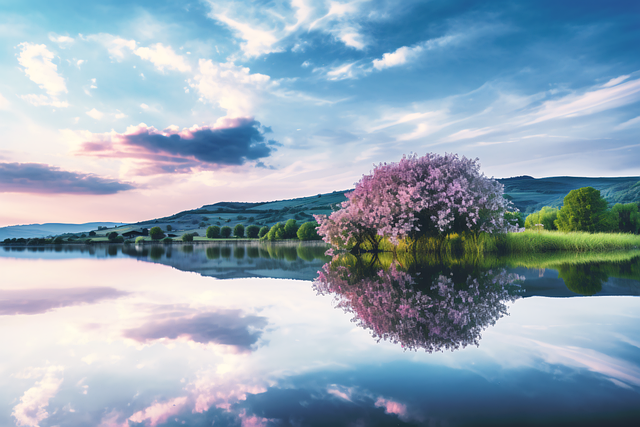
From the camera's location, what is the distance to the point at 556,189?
104m

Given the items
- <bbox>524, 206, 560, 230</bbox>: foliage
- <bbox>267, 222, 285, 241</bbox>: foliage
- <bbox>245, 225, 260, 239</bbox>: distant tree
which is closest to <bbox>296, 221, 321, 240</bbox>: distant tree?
<bbox>267, 222, 285, 241</bbox>: foliage

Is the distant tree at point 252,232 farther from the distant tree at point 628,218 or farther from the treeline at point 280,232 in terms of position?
the distant tree at point 628,218

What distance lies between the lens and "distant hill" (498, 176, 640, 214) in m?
77.2

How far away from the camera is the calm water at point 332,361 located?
91.4 inches

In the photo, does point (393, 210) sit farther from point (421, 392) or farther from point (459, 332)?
point (421, 392)

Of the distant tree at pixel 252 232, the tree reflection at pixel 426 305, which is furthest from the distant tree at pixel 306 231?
the tree reflection at pixel 426 305

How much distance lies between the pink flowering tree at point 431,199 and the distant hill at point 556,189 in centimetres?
5835

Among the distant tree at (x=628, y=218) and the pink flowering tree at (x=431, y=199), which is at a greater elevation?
the pink flowering tree at (x=431, y=199)

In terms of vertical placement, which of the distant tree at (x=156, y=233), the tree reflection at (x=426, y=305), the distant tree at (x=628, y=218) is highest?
the distant tree at (x=156, y=233)

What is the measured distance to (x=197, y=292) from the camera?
7617 mm

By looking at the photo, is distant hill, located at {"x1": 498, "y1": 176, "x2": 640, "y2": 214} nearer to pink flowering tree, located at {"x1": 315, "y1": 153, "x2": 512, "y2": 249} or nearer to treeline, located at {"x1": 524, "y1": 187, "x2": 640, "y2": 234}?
treeline, located at {"x1": 524, "y1": 187, "x2": 640, "y2": 234}

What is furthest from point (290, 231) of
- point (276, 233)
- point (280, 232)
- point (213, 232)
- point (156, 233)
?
point (156, 233)

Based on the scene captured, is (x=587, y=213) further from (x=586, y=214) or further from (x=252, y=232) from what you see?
(x=252, y=232)

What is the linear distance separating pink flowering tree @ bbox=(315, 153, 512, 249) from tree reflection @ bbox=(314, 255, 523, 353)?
7.66 m
